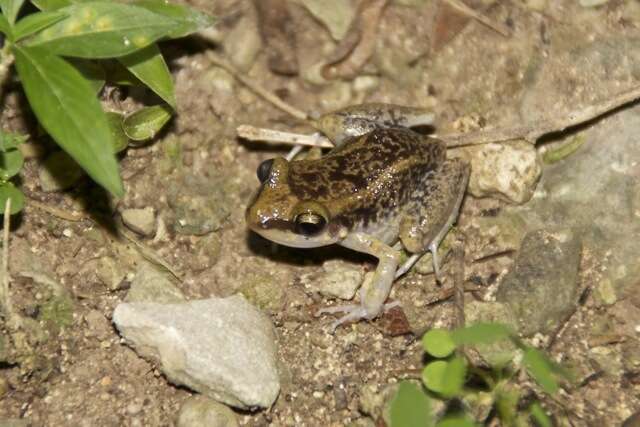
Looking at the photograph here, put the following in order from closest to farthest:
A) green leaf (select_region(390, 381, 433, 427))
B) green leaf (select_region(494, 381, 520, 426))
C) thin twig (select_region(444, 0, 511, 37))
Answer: green leaf (select_region(390, 381, 433, 427))
green leaf (select_region(494, 381, 520, 426))
thin twig (select_region(444, 0, 511, 37))

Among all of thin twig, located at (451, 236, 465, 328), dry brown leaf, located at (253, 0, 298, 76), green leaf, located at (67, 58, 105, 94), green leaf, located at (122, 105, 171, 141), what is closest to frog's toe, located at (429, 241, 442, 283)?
thin twig, located at (451, 236, 465, 328)

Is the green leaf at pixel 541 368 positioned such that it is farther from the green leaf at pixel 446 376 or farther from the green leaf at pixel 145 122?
the green leaf at pixel 145 122

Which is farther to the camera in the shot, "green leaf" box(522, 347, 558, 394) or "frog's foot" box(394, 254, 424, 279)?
"frog's foot" box(394, 254, 424, 279)

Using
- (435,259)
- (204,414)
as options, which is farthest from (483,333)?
(204,414)

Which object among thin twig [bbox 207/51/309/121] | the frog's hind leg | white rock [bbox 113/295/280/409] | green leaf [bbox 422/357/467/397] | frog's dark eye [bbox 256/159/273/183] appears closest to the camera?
green leaf [bbox 422/357/467/397]

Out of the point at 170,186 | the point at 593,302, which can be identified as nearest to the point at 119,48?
the point at 170,186

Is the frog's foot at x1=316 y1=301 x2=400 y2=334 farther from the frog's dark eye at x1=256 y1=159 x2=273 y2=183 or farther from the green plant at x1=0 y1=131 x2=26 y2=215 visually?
the green plant at x1=0 y1=131 x2=26 y2=215

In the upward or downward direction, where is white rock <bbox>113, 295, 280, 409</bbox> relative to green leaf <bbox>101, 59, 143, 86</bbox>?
downward
